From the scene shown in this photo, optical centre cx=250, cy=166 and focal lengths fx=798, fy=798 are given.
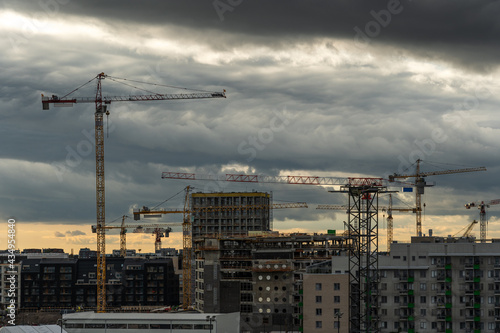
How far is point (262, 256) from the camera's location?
648 feet

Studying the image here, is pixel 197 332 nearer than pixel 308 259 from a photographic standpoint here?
Yes

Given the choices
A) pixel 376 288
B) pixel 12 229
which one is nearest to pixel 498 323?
pixel 376 288

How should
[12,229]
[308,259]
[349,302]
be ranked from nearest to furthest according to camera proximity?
[12,229]
[349,302]
[308,259]

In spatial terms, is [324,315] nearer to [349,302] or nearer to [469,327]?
[349,302]

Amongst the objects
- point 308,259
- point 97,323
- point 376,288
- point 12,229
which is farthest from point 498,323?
point 12,229

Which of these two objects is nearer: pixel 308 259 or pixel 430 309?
pixel 430 309

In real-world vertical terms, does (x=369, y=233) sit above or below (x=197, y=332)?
above

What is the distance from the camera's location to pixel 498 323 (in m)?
154

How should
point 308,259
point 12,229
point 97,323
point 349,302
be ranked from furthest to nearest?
point 308,259
point 97,323
point 349,302
point 12,229

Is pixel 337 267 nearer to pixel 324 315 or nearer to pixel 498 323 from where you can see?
pixel 324 315

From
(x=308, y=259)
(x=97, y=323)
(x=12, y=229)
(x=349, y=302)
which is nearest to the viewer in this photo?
(x=12, y=229)

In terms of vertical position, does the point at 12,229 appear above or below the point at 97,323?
above

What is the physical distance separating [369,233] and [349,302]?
1372 cm

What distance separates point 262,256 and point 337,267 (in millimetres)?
42167
